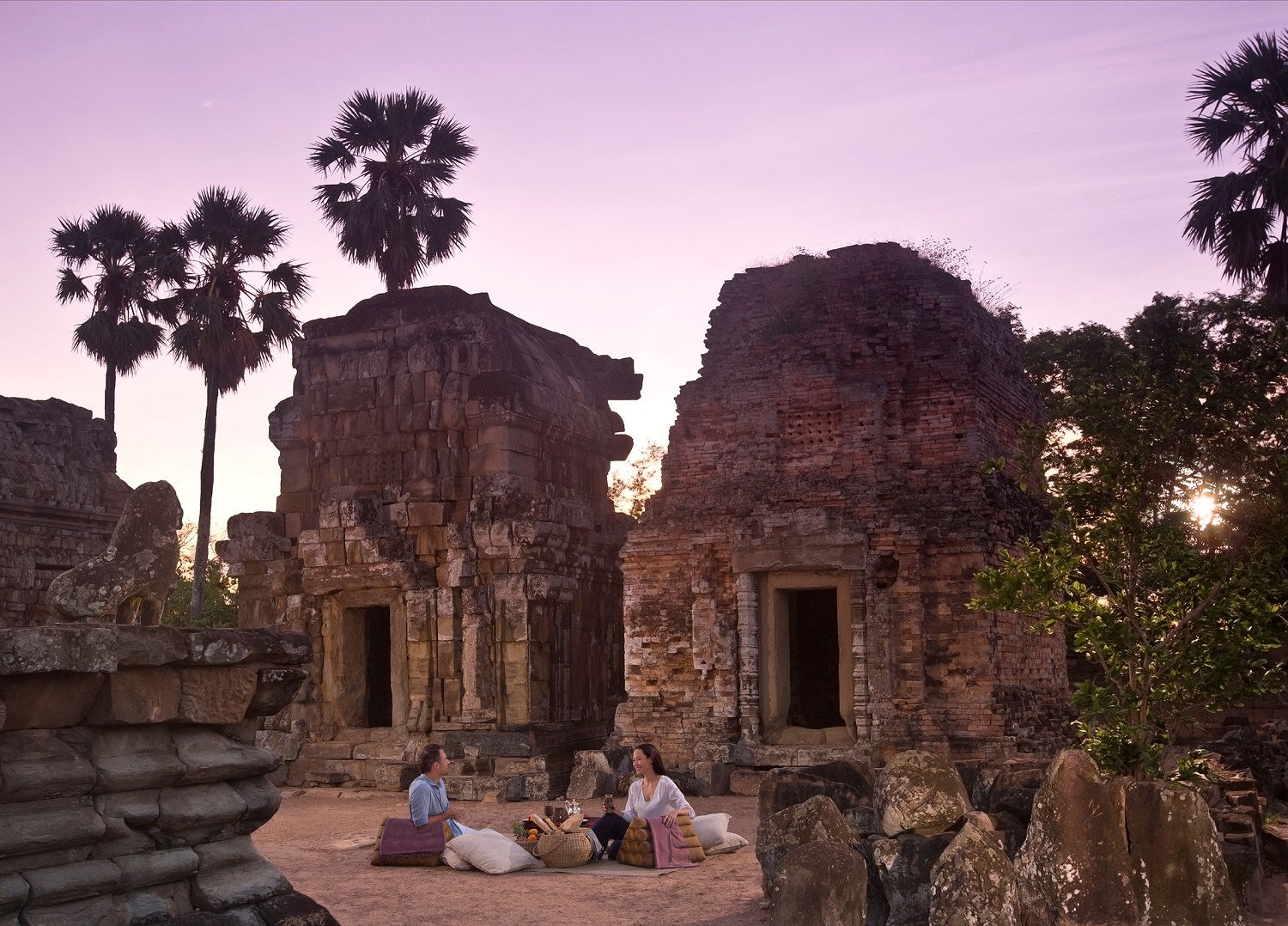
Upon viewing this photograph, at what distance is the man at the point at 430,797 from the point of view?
32.6ft

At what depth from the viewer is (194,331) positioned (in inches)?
1049

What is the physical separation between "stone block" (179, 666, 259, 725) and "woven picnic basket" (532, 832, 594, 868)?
4.53 m

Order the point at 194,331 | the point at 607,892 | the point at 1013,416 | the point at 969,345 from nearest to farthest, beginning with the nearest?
the point at 607,892 < the point at 969,345 < the point at 1013,416 < the point at 194,331

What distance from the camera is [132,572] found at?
22.1 feet

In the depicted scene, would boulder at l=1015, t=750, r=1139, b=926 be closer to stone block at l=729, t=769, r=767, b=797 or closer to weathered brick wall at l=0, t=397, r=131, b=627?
stone block at l=729, t=769, r=767, b=797

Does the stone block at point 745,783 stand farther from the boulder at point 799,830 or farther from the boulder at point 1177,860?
the boulder at point 1177,860

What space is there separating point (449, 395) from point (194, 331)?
11.3m

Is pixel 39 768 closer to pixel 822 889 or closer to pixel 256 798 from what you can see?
pixel 256 798

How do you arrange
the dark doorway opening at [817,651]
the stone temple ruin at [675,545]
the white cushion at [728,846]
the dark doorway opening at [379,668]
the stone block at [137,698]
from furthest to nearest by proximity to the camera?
1. the dark doorway opening at [379,668]
2. the dark doorway opening at [817,651]
3. the stone temple ruin at [675,545]
4. the white cushion at [728,846]
5. the stone block at [137,698]

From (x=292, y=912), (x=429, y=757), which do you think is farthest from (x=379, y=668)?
(x=292, y=912)

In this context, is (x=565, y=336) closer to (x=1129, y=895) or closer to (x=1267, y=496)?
(x=1267, y=496)

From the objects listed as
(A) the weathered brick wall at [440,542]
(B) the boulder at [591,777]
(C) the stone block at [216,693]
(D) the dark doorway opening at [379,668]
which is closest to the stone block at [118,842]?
(C) the stone block at [216,693]

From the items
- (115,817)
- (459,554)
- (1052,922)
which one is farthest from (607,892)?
(459,554)

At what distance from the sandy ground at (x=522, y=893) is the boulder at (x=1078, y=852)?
1729mm
